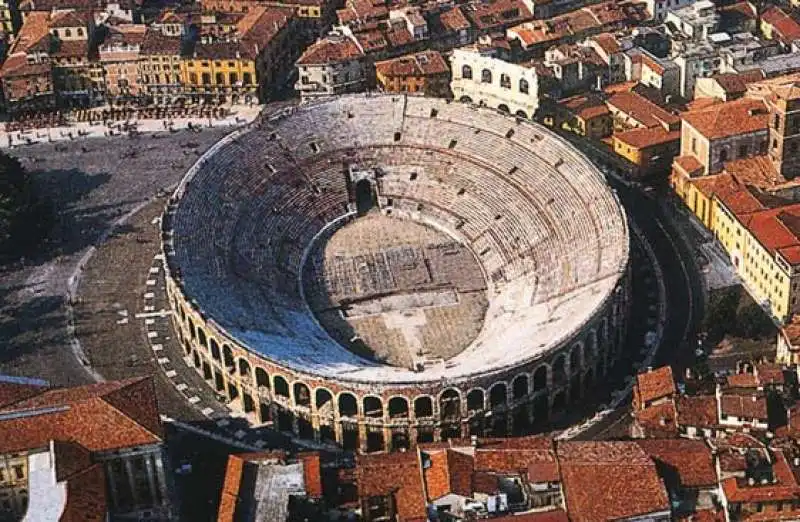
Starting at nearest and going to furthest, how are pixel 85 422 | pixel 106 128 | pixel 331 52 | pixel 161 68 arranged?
1. pixel 85 422
2. pixel 106 128
3. pixel 331 52
4. pixel 161 68

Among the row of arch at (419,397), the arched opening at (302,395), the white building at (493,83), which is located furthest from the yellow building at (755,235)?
the arched opening at (302,395)

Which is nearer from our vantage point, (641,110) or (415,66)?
(641,110)

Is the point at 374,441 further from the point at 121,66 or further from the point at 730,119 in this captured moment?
the point at 121,66

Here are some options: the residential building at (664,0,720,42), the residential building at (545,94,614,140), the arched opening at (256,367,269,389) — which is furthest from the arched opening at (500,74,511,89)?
the arched opening at (256,367,269,389)

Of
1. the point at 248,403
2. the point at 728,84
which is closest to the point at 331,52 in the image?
the point at 728,84

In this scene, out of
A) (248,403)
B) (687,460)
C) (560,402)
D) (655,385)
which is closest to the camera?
(687,460)

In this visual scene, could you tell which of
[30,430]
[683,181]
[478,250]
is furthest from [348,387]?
[683,181]

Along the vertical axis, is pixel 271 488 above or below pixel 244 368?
below
